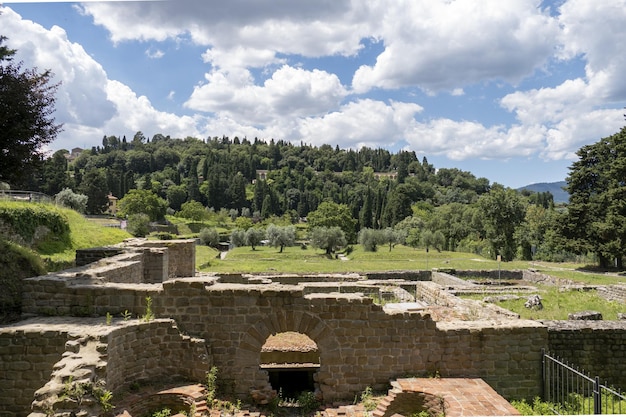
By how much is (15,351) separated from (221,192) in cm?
12770

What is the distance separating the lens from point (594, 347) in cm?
1021

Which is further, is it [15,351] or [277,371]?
[277,371]

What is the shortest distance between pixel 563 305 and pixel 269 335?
42.2ft

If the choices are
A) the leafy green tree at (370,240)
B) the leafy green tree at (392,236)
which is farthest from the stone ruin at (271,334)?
the leafy green tree at (392,236)

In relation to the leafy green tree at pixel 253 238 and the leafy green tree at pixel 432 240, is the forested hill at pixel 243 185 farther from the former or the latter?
the leafy green tree at pixel 253 238

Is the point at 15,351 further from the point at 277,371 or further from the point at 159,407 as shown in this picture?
the point at 277,371

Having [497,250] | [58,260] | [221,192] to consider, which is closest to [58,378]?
[58,260]

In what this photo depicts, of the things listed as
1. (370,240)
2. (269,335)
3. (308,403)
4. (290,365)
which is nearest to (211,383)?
(269,335)

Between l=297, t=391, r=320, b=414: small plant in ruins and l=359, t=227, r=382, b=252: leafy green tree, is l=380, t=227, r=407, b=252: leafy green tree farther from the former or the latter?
l=297, t=391, r=320, b=414: small plant in ruins

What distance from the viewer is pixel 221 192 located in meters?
133

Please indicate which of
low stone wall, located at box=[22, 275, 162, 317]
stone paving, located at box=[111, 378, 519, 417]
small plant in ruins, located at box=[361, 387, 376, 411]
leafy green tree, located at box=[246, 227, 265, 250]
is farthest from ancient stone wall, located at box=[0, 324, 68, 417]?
leafy green tree, located at box=[246, 227, 265, 250]

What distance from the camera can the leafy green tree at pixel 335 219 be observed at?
67.1m

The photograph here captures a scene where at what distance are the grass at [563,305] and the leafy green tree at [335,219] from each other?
156 feet

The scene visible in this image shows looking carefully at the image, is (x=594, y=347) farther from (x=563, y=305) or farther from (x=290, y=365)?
(x=290, y=365)
